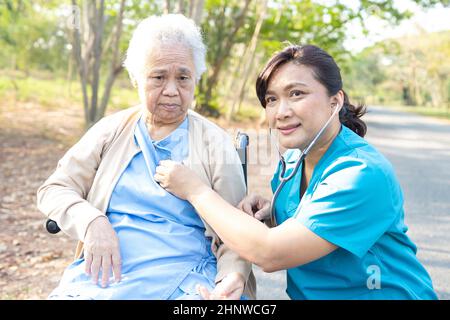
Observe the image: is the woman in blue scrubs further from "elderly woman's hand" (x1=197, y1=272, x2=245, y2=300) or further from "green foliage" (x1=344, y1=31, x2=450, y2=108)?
"green foliage" (x1=344, y1=31, x2=450, y2=108)

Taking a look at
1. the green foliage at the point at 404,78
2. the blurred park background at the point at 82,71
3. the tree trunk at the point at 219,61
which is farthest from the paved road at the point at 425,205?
the green foliage at the point at 404,78

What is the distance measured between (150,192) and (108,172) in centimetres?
22

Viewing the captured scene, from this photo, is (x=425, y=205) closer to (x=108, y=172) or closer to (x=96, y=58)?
(x=108, y=172)

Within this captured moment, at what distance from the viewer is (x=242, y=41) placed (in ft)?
38.4

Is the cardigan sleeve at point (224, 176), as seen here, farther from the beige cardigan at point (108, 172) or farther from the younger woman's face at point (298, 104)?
the younger woman's face at point (298, 104)

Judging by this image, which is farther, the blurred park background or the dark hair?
the blurred park background

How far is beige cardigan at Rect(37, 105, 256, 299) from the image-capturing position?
1915 mm

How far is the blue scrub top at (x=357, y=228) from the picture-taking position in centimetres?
148

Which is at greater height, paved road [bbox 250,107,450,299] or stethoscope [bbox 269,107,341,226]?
stethoscope [bbox 269,107,341,226]

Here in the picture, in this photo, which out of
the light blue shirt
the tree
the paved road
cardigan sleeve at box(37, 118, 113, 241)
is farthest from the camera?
the tree

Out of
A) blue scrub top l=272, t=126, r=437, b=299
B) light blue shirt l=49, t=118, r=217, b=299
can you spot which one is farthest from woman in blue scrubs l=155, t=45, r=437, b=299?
light blue shirt l=49, t=118, r=217, b=299

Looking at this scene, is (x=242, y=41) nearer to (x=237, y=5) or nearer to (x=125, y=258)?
(x=237, y=5)
